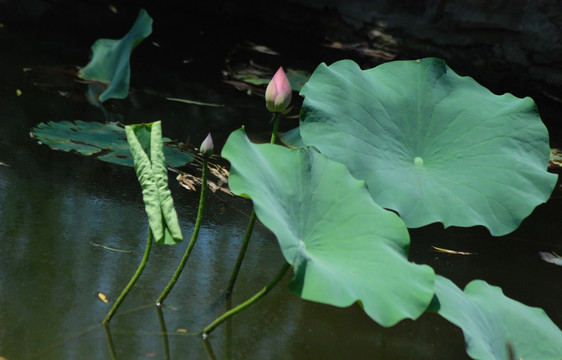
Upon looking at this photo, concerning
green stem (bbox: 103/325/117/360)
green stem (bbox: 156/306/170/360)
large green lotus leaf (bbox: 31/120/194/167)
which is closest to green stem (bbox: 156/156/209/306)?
green stem (bbox: 156/306/170/360)

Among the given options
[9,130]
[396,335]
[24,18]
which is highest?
[396,335]

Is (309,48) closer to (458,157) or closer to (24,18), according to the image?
(24,18)

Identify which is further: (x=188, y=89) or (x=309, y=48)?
(x=309, y=48)

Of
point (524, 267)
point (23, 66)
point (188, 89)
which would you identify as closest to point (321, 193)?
point (524, 267)

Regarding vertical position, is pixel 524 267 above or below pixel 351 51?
above

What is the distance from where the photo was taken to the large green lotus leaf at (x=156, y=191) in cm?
108

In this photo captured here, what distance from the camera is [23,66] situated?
276 cm

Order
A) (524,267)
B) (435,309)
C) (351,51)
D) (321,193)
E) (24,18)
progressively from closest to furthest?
(435,309) < (321,193) < (524,267) < (24,18) < (351,51)

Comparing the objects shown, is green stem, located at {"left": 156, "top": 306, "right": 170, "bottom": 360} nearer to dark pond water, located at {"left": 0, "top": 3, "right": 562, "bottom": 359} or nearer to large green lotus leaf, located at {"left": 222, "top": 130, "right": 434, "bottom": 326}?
dark pond water, located at {"left": 0, "top": 3, "right": 562, "bottom": 359}

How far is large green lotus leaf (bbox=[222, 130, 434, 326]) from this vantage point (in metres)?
0.98

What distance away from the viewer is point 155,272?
4.56ft

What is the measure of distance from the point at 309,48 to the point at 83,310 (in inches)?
116

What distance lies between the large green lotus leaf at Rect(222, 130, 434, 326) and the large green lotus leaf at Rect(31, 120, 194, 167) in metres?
0.80

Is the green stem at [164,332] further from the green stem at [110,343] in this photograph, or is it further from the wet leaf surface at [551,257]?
the wet leaf surface at [551,257]
